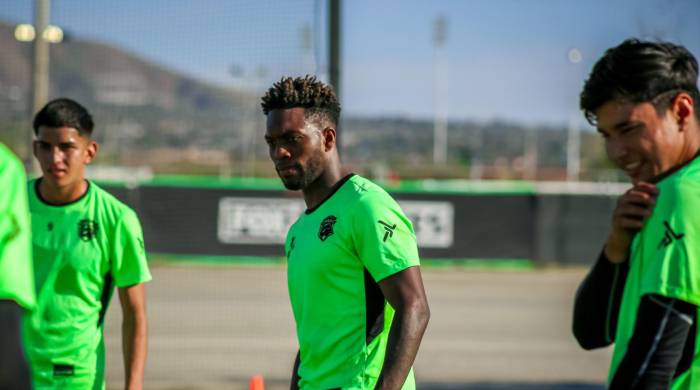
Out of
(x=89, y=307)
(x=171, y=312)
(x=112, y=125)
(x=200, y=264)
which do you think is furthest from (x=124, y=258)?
(x=200, y=264)

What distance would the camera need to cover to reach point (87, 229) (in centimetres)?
540

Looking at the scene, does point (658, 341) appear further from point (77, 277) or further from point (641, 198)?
point (77, 277)

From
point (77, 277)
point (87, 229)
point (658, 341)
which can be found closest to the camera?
point (658, 341)

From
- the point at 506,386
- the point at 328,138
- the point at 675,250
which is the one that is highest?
the point at 328,138

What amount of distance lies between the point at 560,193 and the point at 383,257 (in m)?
22.2

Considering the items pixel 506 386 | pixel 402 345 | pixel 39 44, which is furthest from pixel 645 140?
pixel 506 386

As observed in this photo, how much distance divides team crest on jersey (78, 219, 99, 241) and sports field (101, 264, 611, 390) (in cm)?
491

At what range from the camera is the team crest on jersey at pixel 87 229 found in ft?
17.7

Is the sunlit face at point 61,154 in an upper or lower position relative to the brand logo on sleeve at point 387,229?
upper

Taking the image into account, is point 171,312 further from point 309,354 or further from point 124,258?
point 309,354

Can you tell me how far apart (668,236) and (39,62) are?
7.39 m

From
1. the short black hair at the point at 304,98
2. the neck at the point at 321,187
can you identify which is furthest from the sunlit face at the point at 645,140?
the short black hair at the point at 304,98

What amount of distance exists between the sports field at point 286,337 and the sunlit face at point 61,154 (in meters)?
4.86

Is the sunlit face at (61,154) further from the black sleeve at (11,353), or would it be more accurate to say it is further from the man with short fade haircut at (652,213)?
the man with short fade haircut at (652,213)
